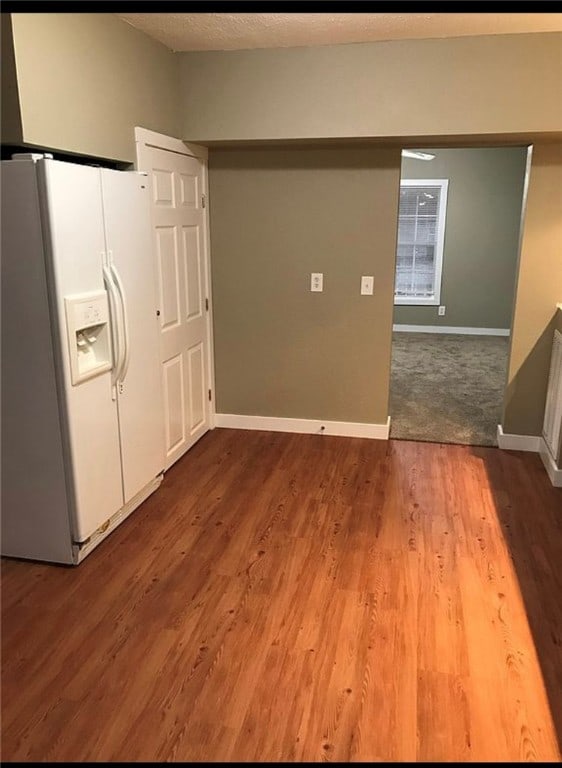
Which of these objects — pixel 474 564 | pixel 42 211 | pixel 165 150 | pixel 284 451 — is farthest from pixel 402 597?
pixel 165 150

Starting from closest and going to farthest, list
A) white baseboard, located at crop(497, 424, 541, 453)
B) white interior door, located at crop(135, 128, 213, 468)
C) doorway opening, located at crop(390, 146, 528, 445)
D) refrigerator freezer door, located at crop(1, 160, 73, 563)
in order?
refrigerator freezer door, located at crop(1, 160, 73, 563) < white interior door, located at crop(135, 128, 213, 468) < white baseboard, located at crop(497, 424, 541, 453) < doorway opening, located at crop(390, 146, 528, 445)

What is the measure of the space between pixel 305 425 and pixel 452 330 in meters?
4.29

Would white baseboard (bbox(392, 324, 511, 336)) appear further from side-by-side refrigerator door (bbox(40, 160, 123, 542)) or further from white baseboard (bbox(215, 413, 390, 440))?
side-by-side refrigerator door (bbox(40, 160, 123, 542))

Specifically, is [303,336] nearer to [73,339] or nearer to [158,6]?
[73,339]

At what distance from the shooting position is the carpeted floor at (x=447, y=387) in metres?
4.40

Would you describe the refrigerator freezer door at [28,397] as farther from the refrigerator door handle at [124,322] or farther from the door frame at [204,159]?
the door frame at [204,159]

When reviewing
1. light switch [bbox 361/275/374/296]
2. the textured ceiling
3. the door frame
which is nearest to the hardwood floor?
the door frame

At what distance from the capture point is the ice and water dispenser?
8.04 feet

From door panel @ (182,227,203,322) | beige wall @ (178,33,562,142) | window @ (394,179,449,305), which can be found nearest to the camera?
beige wall @ (178,33,562,142)

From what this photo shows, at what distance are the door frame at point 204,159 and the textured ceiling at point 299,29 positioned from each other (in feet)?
1.66

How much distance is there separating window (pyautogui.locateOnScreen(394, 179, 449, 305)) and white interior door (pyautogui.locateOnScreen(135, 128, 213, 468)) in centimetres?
409

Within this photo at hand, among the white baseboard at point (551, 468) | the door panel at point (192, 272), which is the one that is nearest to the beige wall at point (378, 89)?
the door panel at point (192, 272)

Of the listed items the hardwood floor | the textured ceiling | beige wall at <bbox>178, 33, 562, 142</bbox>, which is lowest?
the hardwood floor

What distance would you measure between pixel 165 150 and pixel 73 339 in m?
1.53
